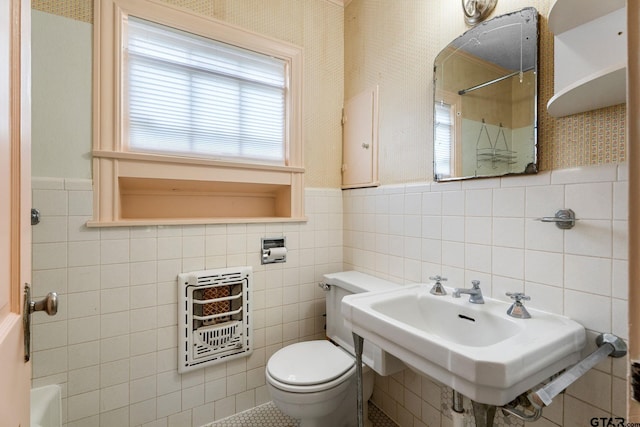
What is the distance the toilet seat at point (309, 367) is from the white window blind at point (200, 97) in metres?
1.14

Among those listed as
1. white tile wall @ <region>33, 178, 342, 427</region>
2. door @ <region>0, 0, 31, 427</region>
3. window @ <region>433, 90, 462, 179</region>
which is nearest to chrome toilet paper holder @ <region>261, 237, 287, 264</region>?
white tile wall @ <region>33, 178, 342, 427</region>

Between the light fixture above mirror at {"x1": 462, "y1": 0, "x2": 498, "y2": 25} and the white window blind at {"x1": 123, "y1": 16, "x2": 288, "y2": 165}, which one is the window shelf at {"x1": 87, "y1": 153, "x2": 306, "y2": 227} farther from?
the light fixture above mirror at {"x1": 462, "y1": 0, "x2": 498, "y2": 25}

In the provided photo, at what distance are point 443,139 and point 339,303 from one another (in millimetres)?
1073

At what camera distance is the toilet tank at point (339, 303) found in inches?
54.3

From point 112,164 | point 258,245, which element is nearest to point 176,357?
point 258,245

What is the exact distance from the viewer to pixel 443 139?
141 centimetres

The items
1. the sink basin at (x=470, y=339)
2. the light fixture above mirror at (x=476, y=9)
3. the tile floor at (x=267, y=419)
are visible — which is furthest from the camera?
the tile floor at (x=267, y=419)

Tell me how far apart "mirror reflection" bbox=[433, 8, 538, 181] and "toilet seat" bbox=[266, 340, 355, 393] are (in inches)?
40.5

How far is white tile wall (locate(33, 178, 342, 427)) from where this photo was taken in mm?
1338

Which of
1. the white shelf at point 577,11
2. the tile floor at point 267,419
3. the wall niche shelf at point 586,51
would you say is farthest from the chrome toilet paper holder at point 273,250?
the white shelf at point 577,11

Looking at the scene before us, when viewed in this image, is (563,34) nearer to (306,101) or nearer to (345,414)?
(306,101)

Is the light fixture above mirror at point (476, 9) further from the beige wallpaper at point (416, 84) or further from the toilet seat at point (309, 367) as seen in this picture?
the toilet seat at point (309, 367)

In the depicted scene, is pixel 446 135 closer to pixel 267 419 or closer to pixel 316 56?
pixel 316 56

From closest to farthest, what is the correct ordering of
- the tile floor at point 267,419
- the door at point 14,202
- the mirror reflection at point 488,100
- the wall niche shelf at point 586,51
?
the door at point 14,202 → the wall niche shelf at point 586,51 → the mirror reflection at point 488,100 → the tile floor at point 267,419
